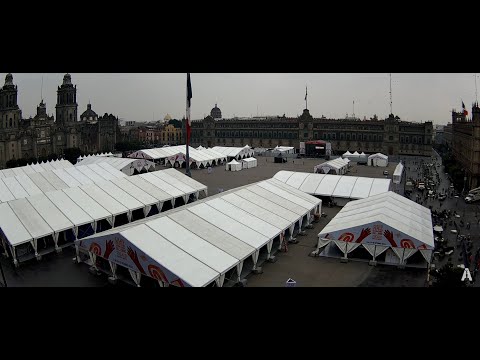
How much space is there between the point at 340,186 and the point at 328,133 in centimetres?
3880

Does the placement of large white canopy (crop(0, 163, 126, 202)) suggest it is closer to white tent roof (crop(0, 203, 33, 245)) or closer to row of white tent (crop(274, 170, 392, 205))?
white tent roof (crop(0, 203, 33, 245))

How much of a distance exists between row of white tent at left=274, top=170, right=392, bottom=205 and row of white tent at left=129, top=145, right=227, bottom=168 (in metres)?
12.7

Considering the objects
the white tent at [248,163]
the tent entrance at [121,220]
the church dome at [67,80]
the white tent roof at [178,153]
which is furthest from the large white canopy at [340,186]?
the church dome at [67,80]

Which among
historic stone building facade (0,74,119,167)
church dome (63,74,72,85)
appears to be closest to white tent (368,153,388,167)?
historic stone building facade (0,74,119,167)

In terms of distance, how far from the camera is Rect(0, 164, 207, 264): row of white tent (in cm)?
1116

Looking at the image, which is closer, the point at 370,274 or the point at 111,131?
the point at 370,274

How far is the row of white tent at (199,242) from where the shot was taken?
8.34 metres

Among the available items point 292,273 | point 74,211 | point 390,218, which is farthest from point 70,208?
point 390,218
